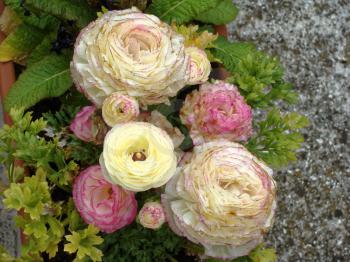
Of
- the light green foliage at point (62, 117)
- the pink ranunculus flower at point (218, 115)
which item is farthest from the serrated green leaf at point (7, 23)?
the pink ranunculus flower at point (218, 115)

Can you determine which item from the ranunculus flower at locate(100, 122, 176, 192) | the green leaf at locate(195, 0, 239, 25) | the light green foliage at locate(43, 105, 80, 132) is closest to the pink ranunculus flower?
the ranunculus flower at locate(100, 122, 176, 192)

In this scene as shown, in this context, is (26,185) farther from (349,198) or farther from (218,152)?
(349,198)

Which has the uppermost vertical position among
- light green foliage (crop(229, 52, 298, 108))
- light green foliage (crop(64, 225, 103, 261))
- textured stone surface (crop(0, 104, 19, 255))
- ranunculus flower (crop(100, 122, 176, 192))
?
ranunculus flower (crop(100, 122, 176, 192))

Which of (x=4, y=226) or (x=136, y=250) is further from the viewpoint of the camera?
(x=4, y=226)

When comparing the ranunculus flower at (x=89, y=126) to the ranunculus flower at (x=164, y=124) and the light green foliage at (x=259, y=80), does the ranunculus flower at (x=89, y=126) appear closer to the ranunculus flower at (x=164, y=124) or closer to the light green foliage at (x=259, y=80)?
the ranunculus flower at (x=164, y=124)

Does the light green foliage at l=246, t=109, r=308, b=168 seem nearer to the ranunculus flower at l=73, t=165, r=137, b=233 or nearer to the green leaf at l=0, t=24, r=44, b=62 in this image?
the ranunculus flower at l=73, t=165, r=137, b=233

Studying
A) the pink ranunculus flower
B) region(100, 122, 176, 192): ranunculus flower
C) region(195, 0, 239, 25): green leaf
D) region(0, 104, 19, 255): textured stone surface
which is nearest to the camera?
region(100, 122, 176, 192): ranunculus flower

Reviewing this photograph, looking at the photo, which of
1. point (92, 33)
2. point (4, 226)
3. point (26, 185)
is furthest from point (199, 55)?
point (4, 226)
